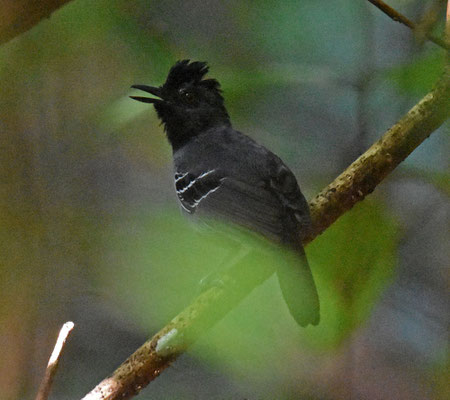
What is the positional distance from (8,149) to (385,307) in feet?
5.72

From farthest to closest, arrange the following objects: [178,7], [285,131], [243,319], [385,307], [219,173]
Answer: [178,7]
[285,131]
[385,307]
[243,319]
[219,173]

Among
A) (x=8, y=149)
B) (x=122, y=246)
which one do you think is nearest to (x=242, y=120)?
(x=122, y=246)

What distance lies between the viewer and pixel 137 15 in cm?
253

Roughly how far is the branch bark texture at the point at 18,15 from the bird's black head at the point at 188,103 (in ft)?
2.72

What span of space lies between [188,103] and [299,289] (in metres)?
1.00

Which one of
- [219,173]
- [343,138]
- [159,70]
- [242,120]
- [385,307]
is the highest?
[159,70]

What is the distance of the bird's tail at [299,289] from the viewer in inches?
59.6

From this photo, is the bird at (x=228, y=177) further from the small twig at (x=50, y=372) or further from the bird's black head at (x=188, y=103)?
the small twig at (x=50, y=372)

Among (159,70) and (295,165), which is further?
(295,165)

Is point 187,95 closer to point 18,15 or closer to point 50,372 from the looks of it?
point 18,15

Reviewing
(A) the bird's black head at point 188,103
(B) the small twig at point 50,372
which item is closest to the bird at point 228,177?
(A) the bird's black head at point 188,103

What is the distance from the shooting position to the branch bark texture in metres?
1.27

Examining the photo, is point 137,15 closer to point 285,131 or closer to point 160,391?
point 285,131

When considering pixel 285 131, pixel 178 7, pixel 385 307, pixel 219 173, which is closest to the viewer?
pixel 219 173
